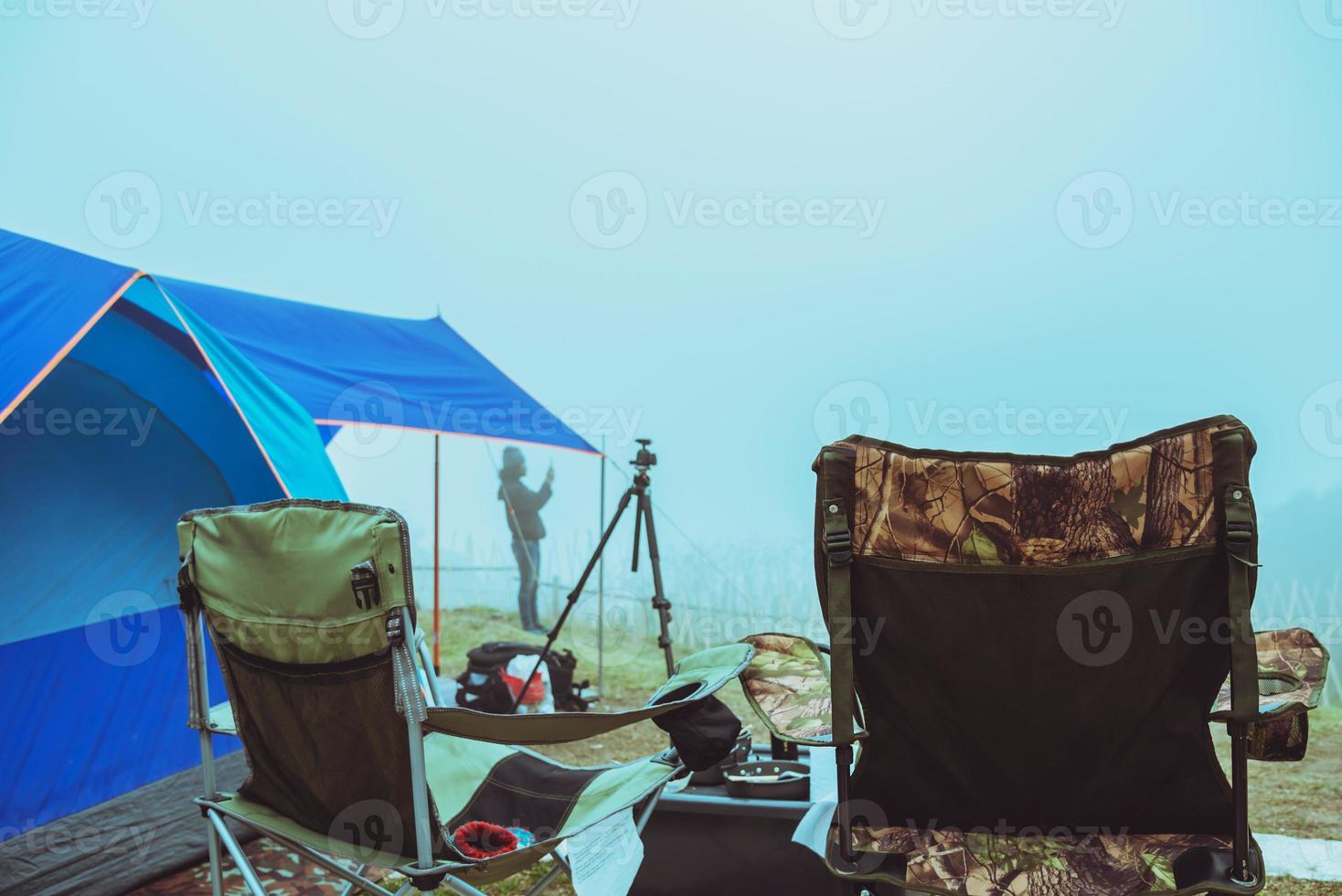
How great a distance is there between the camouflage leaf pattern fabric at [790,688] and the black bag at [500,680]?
2361mm

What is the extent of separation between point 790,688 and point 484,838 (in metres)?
0.72

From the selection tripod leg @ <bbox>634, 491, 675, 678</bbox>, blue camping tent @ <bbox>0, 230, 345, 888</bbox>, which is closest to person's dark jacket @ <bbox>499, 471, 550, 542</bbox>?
tripod leg @ <bbox>634, 491, 675, 678</bbox>

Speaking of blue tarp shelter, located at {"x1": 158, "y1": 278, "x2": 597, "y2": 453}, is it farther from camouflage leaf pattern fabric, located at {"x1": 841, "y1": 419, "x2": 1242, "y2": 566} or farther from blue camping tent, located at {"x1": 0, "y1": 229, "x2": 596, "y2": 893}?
camouflage leaf pattern fabric, located at {"x1": 841, "y1": 419, "x2": 1242, "y2": 566}

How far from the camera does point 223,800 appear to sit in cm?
160

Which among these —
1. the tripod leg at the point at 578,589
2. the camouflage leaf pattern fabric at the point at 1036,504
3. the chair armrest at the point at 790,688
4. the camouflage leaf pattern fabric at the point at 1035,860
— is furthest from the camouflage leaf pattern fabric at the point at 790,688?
the tripod leg at the point at 578,589

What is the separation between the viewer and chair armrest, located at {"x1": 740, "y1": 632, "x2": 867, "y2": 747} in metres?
1.26

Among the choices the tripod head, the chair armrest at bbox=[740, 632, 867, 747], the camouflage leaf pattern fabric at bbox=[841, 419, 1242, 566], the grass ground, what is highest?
the tripod head

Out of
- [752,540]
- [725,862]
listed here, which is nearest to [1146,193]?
[752,540]

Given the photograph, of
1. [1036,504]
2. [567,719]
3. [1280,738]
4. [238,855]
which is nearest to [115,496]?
[238,855]

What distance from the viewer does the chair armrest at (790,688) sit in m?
1.26

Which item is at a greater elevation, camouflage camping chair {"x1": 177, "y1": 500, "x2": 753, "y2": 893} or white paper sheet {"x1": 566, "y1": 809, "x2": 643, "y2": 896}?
camouflage camping chair {"x1": 177, "y1": 500, "x2": 753, "y2": 893}

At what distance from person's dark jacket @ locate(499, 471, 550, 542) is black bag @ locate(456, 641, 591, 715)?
54.5 inches

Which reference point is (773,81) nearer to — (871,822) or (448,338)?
(448,338)

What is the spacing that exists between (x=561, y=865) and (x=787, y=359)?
4.05m
